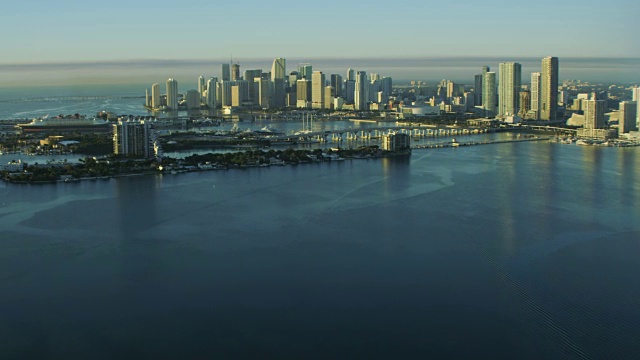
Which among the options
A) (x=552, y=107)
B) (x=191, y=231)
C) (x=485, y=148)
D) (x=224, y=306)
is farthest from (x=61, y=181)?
(x=552, y=107)

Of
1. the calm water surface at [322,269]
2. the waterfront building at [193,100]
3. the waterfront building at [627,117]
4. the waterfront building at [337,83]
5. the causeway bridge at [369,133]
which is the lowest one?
the calm water surface at [322,269]

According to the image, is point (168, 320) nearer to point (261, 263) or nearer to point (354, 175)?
point (261, 263)

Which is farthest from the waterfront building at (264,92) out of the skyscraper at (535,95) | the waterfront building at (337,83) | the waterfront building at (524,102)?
the skyscraper at (535,95)

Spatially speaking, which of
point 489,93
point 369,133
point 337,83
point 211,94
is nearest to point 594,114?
point 369,133

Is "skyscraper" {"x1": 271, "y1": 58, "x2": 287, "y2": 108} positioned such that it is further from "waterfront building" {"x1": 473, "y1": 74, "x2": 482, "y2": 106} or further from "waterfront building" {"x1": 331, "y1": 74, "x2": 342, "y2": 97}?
"waterfront building" {"x1": 473, "y1": 74, "x2": 482, "y2": 106}

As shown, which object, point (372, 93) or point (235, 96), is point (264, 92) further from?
point (372, 93)

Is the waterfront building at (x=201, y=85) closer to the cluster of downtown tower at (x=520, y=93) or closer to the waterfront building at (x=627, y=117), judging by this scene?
the cluster of downtown tower at (x=520, y=93)

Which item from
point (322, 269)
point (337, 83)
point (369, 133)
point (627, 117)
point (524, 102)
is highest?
point (337, 83)
